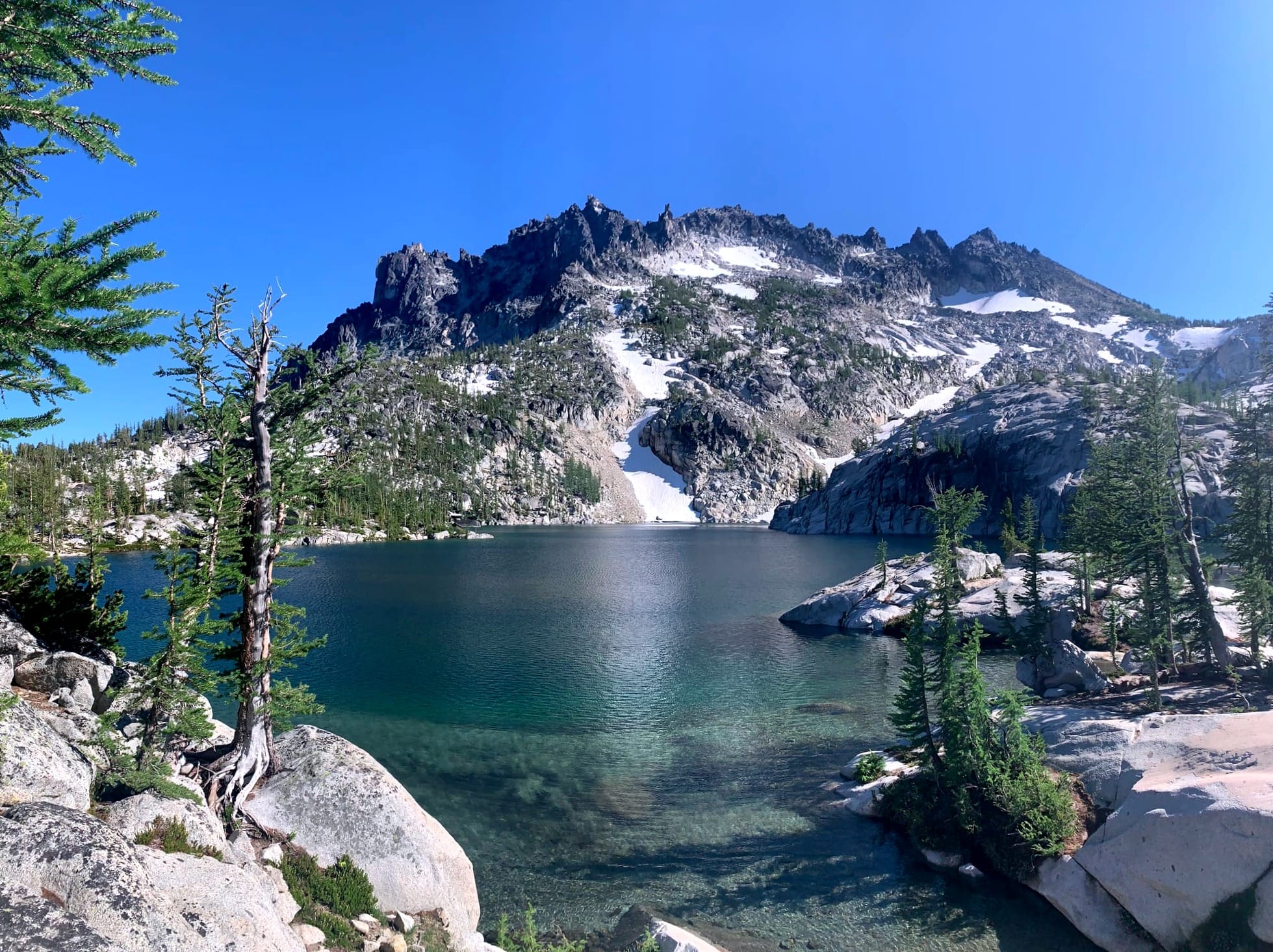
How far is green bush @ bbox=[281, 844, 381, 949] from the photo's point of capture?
1269 cm

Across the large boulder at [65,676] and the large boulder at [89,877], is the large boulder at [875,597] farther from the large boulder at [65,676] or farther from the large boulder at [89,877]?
the large boulder at [89,877]

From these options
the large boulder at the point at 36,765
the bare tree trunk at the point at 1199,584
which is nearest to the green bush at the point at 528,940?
the large boulder at the point at 36,765

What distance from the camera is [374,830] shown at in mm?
15586

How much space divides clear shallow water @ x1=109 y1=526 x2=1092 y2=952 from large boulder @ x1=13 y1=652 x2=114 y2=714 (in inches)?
448

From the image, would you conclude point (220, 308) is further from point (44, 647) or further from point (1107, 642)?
point (1107, 642)

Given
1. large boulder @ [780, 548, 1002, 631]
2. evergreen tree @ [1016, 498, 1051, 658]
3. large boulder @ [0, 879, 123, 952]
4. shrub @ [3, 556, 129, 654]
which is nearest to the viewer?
large boulder @ [0, 879, 123, 952]

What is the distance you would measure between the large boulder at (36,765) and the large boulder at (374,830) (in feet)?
14.8

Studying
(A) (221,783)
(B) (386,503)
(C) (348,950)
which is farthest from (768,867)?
(B) (386,503)

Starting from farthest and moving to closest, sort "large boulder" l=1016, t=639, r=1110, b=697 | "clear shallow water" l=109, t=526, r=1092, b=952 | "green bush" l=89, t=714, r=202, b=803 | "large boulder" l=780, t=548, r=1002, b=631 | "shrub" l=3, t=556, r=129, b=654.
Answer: "large boulder" l=780, t=548, r=1002, b=631 → "large boulder" l=1016, t=639, r=1110, b=697 → "shrub" l=3, t=556, r=129, b=654 → "clear shallow water" l=109, t=526, r=1092, b=952 → "green bush" l=89, t=714, r=202, b=803

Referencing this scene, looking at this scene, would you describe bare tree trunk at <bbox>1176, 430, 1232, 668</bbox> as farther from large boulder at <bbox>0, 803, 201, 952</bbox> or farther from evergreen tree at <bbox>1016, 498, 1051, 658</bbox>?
large boulder at <bbox>0, 803, 201, 952</bbox>

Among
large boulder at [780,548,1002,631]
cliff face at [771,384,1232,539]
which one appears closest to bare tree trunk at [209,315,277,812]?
large boulder at [780,548,1002,631]

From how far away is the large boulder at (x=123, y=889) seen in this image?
A: 26.8 ft

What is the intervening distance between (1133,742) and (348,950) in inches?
979

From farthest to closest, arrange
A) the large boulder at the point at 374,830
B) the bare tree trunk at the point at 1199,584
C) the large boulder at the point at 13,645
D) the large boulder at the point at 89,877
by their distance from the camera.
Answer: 1. the bare tree trunk at the point at 1199,584
2. the large boulder at the point at 13,645
3. the large boulder at the point at 374,830
4. the large boulder at the point at 89,877
